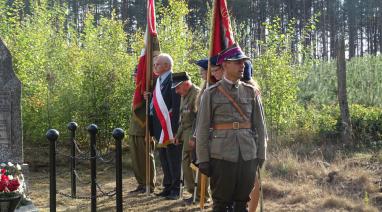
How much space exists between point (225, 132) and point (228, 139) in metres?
0.07

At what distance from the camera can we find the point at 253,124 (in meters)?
4.38

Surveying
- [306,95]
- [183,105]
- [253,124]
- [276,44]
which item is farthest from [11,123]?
[306,95]

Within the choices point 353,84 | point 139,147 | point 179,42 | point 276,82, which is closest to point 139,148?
point 139,147

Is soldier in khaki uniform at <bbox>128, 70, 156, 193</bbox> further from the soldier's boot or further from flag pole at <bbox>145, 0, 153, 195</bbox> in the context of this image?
the soldier's boot

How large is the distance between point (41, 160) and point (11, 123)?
4.12 meters

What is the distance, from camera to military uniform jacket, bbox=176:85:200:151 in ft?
21.3

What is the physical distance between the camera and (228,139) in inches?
163

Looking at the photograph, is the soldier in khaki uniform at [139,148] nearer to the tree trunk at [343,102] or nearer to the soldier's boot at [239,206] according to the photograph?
the soldier's boot at [239,206]

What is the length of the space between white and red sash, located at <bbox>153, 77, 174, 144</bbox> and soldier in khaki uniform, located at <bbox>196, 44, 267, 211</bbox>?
2.69m

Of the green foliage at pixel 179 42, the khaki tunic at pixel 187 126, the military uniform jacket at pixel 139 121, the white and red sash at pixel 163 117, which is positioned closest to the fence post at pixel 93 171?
the white and red sash at pixel 163 117

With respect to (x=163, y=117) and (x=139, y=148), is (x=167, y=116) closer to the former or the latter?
(x=163, y=117)

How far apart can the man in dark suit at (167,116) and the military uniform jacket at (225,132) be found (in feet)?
8.87

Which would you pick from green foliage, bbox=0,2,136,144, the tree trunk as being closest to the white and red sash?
green foliage, bbox=0,2,136,144

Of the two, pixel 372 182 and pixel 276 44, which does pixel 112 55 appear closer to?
pixel 276 44
